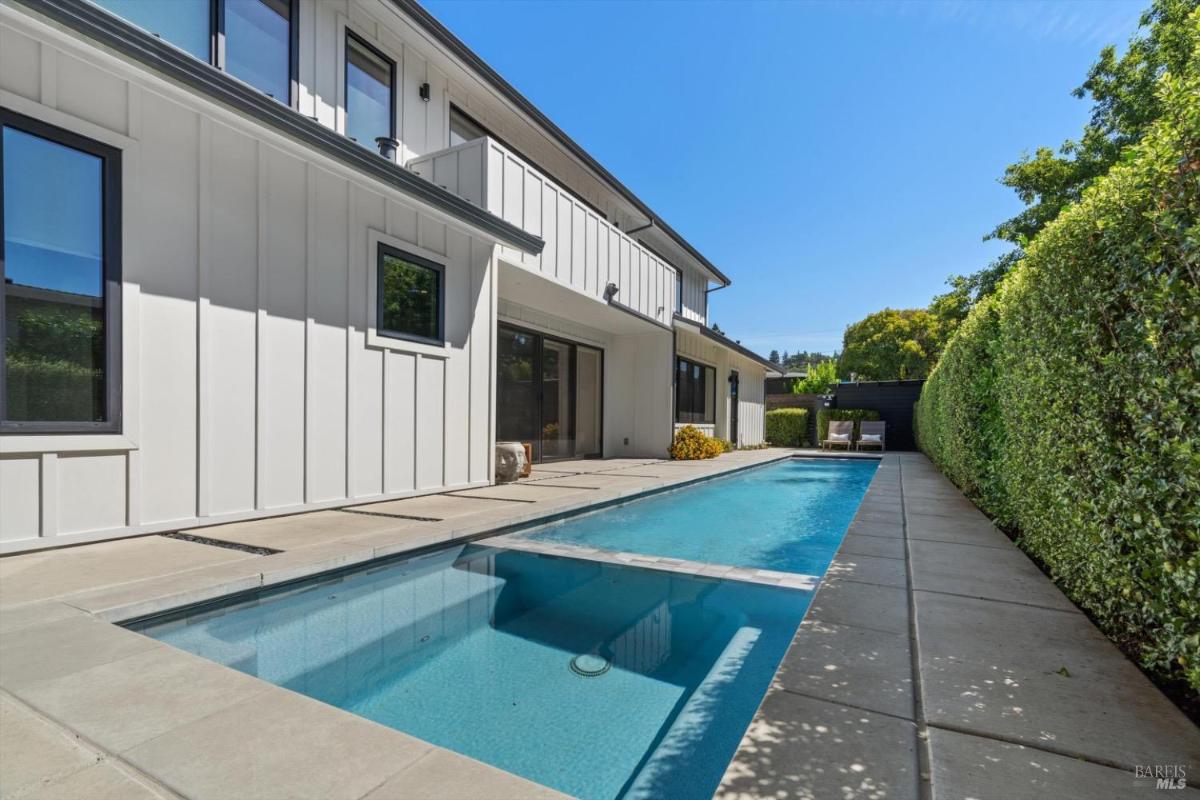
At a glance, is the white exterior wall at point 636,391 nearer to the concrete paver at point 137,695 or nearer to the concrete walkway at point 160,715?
the concrete walkway at point 160,715

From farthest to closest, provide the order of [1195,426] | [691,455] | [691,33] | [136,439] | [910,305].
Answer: [910,305]
[691,455]
[691,33]
[136,439]
[1195,426]

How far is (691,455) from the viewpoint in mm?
12477

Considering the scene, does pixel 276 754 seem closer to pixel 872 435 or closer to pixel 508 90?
pixel 508 90

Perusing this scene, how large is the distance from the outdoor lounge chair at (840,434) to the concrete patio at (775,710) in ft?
52.2

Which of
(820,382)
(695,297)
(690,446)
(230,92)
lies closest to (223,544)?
(230,92)

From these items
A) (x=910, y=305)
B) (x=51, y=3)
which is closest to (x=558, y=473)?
(x=51, y=3)

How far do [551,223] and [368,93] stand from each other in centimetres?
294

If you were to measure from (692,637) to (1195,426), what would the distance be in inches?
→ 88.7

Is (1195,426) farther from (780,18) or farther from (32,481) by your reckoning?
(780,18)

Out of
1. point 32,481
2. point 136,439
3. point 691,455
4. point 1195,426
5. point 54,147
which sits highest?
point 54,147

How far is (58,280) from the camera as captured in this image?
364 cm

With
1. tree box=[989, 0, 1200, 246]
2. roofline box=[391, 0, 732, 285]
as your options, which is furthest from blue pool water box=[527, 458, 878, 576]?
tree box=[989, 0, 1200, 246]

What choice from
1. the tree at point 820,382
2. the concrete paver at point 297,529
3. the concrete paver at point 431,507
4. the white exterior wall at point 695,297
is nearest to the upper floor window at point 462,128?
the concrete paver at point 431,507

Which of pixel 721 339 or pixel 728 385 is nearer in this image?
pixel 721 339
